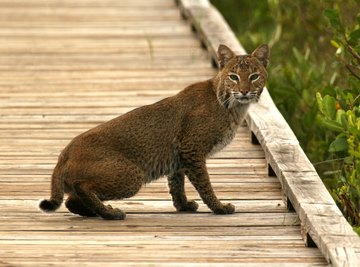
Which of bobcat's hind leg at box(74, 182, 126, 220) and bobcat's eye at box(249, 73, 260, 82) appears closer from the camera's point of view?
bobcat's hind leg at box(74, 182, 126, 220)

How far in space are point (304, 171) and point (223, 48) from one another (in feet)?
2.58

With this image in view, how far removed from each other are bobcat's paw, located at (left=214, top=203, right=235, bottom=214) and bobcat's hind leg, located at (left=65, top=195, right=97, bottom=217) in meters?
0.62

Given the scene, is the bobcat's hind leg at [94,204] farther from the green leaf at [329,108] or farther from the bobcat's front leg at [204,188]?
the green leaf at [329,108]

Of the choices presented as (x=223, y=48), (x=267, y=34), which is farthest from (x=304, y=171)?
(x=267, y=34)

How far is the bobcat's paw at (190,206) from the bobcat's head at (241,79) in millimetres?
545

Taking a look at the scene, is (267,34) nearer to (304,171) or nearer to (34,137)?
(34,137)

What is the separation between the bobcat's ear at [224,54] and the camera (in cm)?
586

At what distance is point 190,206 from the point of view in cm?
562

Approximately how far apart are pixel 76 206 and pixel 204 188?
665mm

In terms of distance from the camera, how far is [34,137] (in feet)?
23.4

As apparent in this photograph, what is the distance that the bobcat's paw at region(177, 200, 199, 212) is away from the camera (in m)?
5.60

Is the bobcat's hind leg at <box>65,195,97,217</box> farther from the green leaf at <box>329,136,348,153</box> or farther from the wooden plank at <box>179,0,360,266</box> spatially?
the green leaf at <box>329,136,348,153</box>

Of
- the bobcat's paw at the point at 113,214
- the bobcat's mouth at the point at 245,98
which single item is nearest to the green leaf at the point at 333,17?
the bobcat's mouth at the point at 245,98

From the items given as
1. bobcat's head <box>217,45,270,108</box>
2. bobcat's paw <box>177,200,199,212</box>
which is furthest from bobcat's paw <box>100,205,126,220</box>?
bobcat's head <box>217,45,270,108</box>
